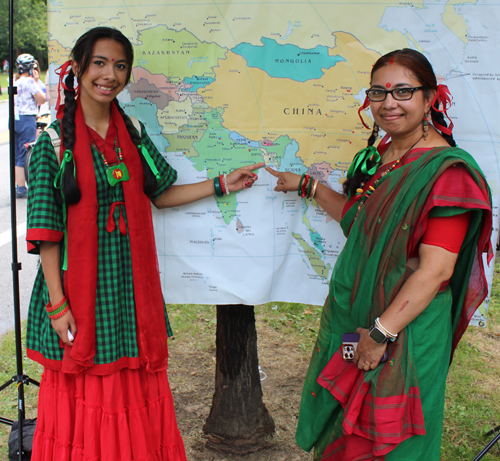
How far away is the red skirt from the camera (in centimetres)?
201

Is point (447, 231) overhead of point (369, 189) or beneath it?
beneath

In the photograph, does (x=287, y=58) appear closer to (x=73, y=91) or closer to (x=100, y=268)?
(x=73, y=91)

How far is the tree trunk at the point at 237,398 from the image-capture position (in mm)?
2756

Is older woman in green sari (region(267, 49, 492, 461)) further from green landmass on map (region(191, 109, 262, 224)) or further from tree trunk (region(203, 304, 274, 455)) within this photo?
Result: tree trunk (region(203, 304, 274, 455))

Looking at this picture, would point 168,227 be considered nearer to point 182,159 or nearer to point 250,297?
point 182,159

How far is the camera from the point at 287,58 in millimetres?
2281

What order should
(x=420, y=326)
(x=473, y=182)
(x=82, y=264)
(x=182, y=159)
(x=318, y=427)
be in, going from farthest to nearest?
(x=182, y=159) < (x=318, y=427) < (x=82, y=264) < (x=420, y=326) < (x=473, y=182)

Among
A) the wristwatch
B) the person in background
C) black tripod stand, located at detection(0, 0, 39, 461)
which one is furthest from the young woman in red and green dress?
the person in background

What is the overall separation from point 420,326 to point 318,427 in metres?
0.64

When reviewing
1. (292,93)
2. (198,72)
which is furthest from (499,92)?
(198,72)

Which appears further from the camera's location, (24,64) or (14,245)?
(24,64)

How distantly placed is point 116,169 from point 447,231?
1241 millimetres

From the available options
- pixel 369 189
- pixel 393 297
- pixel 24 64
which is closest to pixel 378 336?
pixel 393 297

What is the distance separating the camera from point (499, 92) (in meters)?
2.23
